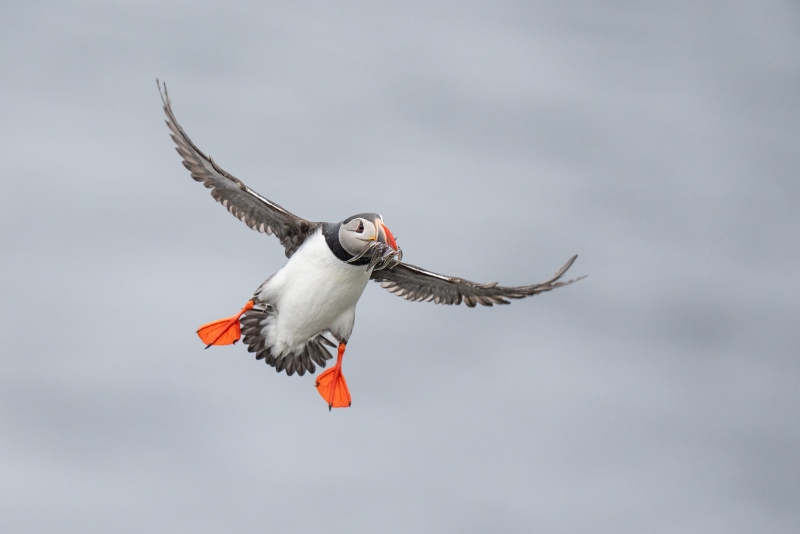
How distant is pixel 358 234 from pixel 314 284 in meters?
1.00

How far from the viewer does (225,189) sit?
20.5 meters

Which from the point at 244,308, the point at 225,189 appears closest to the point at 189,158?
the point at 225,189

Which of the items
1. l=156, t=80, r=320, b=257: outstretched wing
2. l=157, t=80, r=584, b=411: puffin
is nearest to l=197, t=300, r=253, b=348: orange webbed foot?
l=157, t=80, r=584, b=411: puffin

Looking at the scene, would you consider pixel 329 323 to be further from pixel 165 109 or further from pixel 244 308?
pixel 165 109

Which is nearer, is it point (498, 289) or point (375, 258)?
point (375, 258)

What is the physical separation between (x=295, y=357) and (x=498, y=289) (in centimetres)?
302

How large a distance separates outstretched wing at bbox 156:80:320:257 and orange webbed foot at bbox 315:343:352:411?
68.3 inches

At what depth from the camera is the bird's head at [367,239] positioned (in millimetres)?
19047

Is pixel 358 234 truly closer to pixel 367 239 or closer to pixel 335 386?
pixel 367 239

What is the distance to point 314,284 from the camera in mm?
19609

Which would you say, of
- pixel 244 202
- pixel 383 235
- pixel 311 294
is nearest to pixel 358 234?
pixel 383 235

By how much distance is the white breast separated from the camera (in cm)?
1956

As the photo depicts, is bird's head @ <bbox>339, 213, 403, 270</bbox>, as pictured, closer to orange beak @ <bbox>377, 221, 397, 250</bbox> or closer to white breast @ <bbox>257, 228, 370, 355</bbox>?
orange beak @ <bbox>377, 221, 397, 250</bbox>

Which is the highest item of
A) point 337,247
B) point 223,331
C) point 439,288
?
point 439,288
